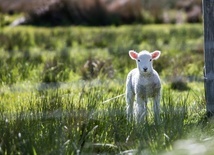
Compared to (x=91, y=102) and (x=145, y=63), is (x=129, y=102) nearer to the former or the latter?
(x=145, y=63)

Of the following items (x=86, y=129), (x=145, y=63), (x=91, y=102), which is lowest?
(x=86, y=129)

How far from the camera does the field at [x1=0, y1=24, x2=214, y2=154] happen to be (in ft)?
19.2

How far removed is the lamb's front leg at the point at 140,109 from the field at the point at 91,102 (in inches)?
3.7

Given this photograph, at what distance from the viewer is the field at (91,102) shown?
5840 mm

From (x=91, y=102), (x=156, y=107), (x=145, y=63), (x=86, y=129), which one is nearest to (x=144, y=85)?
(x=145, y=63)

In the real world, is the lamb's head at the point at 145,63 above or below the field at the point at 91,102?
above

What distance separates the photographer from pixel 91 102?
6809 millimetres

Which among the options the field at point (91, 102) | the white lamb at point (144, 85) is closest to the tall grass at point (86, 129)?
the field at point (91, 102)

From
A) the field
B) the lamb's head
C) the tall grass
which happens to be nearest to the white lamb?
the lamb's head

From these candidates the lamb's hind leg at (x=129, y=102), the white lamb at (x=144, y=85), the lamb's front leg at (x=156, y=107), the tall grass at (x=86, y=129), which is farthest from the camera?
the white lamb at (x=144, y=85)

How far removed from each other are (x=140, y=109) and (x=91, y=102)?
479 mm

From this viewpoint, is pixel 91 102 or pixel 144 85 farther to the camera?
pixel 144 85

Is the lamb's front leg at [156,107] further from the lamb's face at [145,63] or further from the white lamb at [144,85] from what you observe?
the lamb's face at [145,63]

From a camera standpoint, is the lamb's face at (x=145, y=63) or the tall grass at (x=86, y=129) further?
the lamb's face at (x=145, y=63)
